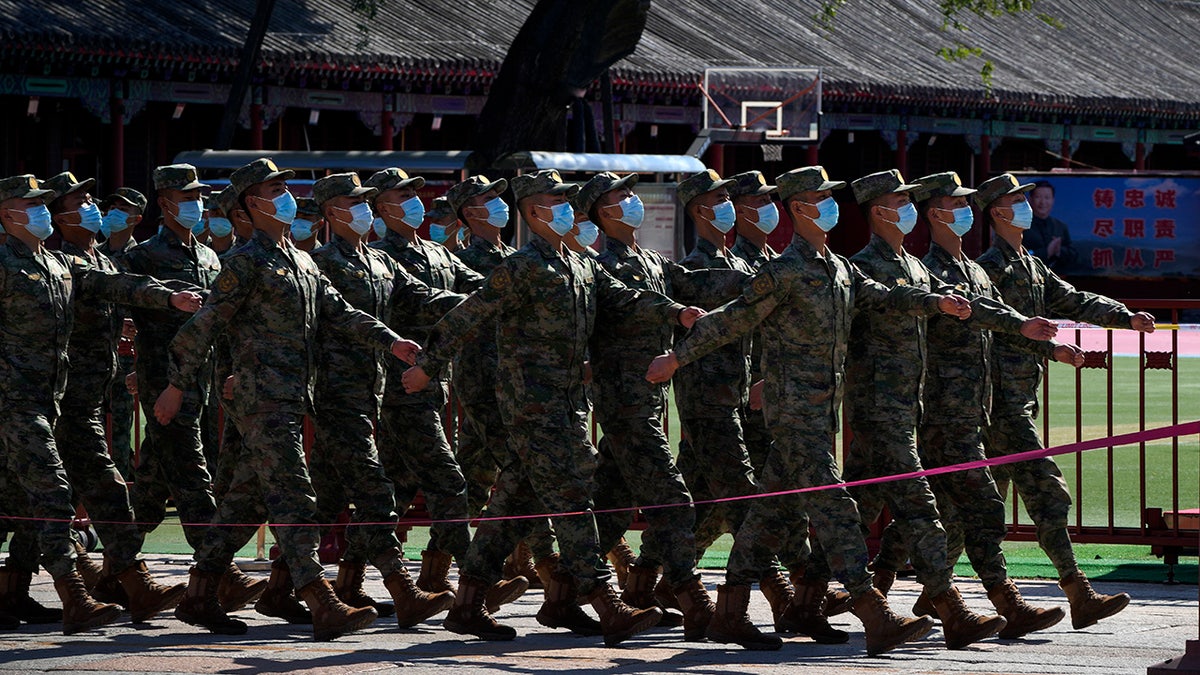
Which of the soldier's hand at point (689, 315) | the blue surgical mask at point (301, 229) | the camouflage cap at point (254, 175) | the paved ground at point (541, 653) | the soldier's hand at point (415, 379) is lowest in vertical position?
the paved ground at point (541, 653)

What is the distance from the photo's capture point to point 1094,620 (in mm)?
9383

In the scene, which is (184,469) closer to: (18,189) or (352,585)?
(352,585)

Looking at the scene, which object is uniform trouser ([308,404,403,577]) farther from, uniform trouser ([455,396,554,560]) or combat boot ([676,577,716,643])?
combat boot ([676,577,716,643])

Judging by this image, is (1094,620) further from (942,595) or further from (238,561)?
(238,561)

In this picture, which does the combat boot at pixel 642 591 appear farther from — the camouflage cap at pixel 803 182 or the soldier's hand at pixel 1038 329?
the soldier's hand at pixel 1038 329

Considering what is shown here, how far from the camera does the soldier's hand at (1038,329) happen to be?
351 inches

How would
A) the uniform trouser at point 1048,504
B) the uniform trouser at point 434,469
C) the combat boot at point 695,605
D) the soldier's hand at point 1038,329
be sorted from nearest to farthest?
1. the soldier's hand at point 1038,329
2. the combat boot at point 695,605
3. the uniform trouser at point 1048,504
4. the uniform trouser at point 434,469

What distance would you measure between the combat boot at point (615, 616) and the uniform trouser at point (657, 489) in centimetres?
25

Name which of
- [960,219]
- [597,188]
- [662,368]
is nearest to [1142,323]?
[960,219]

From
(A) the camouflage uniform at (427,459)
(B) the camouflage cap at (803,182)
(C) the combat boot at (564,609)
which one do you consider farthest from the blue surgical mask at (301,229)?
(B) the camouflage cap at (803,182)

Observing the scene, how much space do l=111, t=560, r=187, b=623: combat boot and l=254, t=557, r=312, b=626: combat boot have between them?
0.37m

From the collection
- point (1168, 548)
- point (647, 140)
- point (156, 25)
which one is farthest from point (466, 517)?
point (647, 140)

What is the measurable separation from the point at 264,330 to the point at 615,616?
1916mm

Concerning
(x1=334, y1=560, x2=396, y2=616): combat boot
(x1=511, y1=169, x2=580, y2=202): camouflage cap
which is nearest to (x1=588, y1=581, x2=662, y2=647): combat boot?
(x1=334, y1=560, x2=396, y2=616): combat boot
